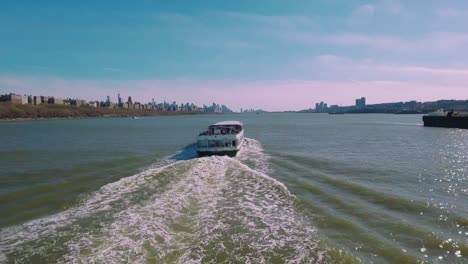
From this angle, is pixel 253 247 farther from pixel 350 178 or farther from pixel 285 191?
pixel 350 178

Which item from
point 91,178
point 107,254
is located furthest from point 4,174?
point 107,254

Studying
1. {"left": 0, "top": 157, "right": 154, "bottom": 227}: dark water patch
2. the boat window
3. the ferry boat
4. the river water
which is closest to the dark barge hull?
the river water

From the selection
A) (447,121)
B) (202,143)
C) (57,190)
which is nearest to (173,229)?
(57,190)

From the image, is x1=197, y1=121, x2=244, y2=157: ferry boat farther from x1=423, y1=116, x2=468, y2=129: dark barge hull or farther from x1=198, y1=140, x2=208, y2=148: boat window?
x1=423, y1=116, x2=468, y2=129: dark barge hull

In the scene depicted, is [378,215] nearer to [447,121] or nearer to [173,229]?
[173,229]

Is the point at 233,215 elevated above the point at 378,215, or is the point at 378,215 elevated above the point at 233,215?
the point at 233,215

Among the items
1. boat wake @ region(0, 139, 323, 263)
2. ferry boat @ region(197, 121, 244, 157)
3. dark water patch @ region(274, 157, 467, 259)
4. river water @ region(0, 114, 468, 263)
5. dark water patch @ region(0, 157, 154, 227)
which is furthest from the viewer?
ferry boat @ region(197, 121, 244, 157)

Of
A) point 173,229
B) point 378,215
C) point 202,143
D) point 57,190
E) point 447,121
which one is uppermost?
point 202,143

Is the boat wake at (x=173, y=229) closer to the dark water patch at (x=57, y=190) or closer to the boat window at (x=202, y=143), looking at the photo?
the dark water patch at (x=57, y=190)
